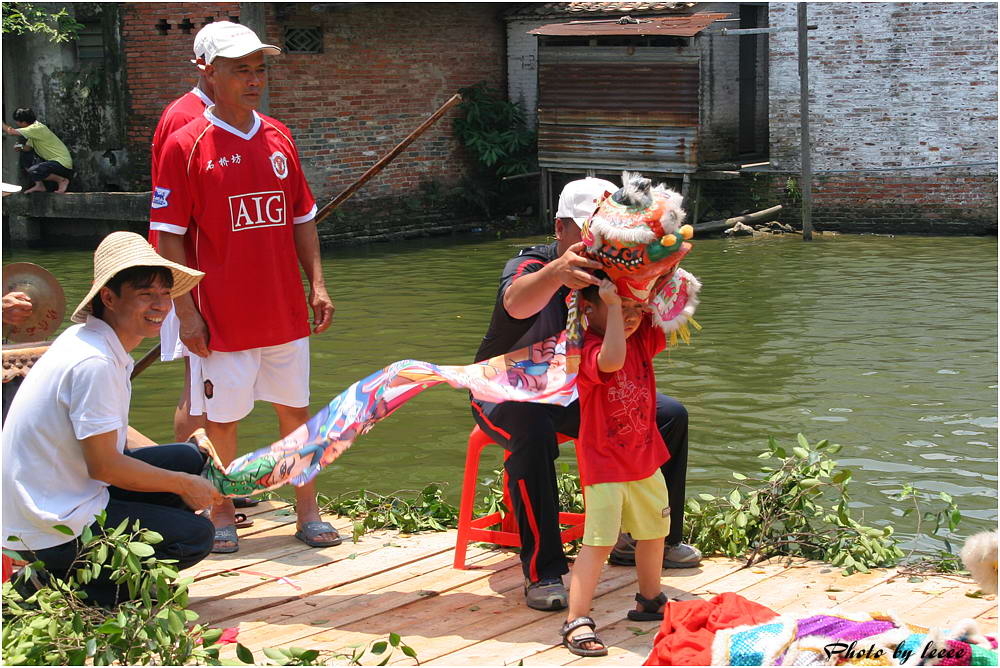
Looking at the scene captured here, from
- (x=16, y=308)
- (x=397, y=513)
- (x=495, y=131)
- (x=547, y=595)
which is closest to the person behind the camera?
(x=547, y=595)

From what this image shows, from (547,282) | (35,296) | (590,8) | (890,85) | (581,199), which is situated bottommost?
(35,296)

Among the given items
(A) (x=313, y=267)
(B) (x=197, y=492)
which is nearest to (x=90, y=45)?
(A) (x=313, y=267)

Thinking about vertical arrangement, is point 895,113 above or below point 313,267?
above

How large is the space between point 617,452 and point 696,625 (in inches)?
26.6

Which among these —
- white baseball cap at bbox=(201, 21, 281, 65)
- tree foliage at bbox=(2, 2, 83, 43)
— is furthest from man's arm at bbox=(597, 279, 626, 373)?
tree foliage at bbox=(2, 2, 83, 43)

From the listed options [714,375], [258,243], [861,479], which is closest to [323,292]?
[258,243]

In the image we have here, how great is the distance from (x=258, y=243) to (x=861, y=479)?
12.1 ft

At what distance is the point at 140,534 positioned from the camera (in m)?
3.70

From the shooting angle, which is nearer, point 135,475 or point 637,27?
point 135,475

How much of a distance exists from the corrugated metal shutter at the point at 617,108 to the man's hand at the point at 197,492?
14.2 metres

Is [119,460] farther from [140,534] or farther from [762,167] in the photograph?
[762,167]

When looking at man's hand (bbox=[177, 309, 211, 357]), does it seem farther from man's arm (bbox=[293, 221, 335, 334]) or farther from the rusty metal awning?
the rusty metal awning

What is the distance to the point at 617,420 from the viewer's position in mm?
3914

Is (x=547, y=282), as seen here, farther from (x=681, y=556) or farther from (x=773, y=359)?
(x=773, y=359)
